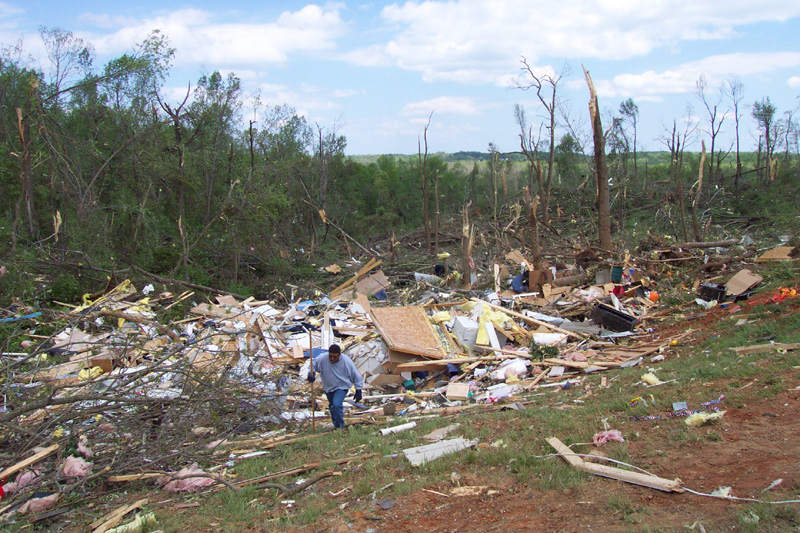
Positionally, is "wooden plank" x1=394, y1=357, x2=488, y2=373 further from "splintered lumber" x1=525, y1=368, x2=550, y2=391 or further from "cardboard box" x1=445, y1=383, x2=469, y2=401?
"splintered lumber" x1=525, y1=368, x2=550, y2=391

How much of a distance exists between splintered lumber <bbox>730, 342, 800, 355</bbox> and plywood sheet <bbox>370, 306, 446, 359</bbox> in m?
4.47

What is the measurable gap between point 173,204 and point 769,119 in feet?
121

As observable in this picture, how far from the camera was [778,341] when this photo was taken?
738 centimetres

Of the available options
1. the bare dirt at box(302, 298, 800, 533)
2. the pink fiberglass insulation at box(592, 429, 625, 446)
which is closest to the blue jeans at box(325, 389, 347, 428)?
the bare dirt at box(302, 298, 800, 533)

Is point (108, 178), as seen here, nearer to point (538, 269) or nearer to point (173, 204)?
point (173, 204)

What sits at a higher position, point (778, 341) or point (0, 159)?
point (0, 159)

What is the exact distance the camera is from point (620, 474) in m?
4.03

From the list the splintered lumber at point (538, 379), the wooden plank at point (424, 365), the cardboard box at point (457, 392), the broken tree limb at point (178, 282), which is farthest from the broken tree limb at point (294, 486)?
the broken tree limb at point (178, 282)

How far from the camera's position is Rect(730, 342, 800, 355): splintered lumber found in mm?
6832

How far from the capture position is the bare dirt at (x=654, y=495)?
3.40 metres

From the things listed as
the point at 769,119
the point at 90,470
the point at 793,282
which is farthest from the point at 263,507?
the point at 769,119

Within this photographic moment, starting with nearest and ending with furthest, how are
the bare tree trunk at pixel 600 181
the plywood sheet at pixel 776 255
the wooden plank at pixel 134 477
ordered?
the wooden plank at pixel 134 477, the plywood sheet at pixel 776 255, the bare tree trunk at pixel 600 181

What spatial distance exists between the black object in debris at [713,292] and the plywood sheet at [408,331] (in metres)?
5.53

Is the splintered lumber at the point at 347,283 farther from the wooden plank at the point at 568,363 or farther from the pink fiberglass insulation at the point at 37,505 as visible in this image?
the pink fiberglass insulation at the point at 37,505
